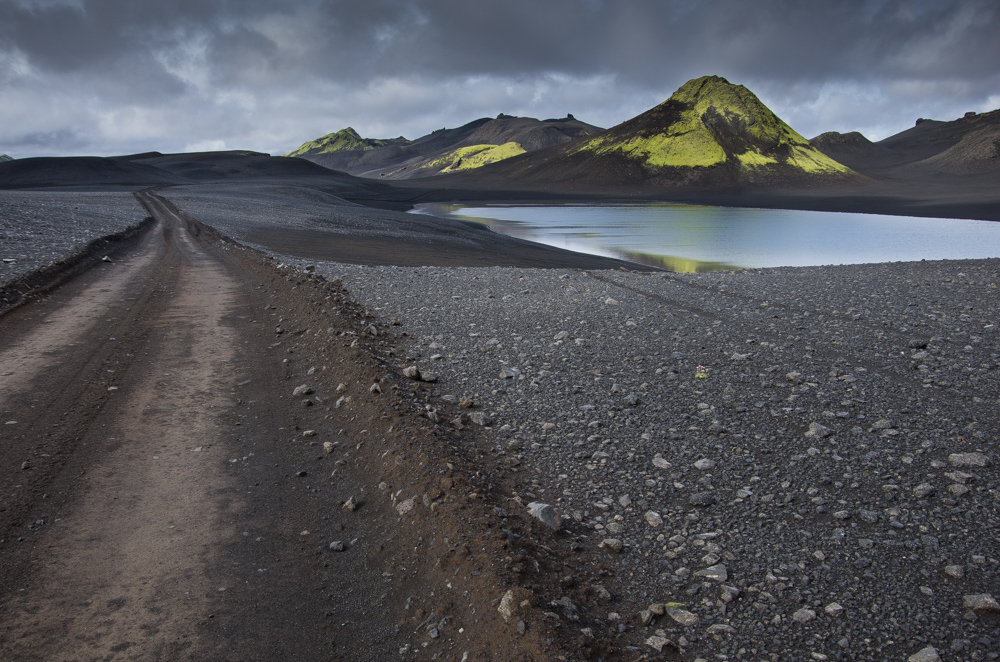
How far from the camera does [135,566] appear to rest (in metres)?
3.25

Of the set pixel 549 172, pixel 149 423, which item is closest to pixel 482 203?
pixel 549 172

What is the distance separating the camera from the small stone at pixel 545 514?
146 inches

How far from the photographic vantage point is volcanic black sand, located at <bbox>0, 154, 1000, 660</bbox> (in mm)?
2883

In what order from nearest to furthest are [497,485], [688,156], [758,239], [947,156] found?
1. [497,485]
2. [758,239]
3. [688,156]
4. [947,156]

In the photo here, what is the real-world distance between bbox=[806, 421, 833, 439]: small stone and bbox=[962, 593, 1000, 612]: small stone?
1.85 m

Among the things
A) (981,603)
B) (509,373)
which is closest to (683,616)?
(981,603)

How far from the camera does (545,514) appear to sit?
149 inches

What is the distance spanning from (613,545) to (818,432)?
240cm

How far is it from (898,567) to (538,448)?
8.16 feet

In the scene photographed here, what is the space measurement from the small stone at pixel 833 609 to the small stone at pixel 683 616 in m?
0.66

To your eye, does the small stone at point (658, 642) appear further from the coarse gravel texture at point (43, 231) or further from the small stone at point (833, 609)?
the coarse gravel texture at point (43, 231)

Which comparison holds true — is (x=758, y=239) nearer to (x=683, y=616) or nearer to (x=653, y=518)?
(x=653, y=518)

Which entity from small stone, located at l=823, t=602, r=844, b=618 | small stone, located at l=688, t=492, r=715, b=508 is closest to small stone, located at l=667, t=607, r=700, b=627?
small stone, located at l=823, t=602, r=844, b=618

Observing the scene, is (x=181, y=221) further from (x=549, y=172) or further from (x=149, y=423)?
(x=549, y=172)
